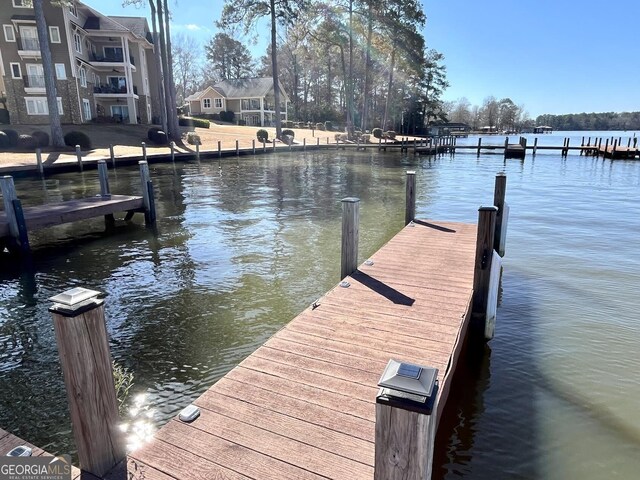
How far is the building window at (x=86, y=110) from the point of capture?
37781 millimetres

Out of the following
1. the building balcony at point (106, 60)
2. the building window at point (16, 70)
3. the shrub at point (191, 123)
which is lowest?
the shrub at point (191, 123)

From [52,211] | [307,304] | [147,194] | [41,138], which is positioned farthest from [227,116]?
[307,304]

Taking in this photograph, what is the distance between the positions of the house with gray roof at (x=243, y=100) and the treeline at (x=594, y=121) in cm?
14690

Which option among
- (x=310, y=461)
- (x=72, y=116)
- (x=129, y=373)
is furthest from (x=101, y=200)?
(x=72, y=116)

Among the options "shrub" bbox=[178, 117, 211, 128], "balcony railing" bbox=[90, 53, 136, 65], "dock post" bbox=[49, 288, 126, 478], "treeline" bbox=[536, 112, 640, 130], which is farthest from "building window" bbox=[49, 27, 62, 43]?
"treeline" bbox=[536, 112, 640, 130]

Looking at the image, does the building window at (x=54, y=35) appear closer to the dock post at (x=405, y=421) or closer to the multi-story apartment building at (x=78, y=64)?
the multi-story apartment building at (x=78, y=64)

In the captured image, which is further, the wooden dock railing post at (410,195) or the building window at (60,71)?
the building window at (60,71)

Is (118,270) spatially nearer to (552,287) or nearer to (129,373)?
(129,373)

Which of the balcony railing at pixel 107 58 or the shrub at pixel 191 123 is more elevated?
the balcony railing at pixel 107 58

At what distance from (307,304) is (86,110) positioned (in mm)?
40205

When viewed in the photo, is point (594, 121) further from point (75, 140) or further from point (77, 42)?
point (75, 140)

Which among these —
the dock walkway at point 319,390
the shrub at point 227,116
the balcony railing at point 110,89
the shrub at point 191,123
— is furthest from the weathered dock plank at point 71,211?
the shrub at point 227,116

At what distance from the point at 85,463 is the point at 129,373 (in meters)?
2.43

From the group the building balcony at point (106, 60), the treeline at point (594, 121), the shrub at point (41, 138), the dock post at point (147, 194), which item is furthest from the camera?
the treeline at point (594, 121)
